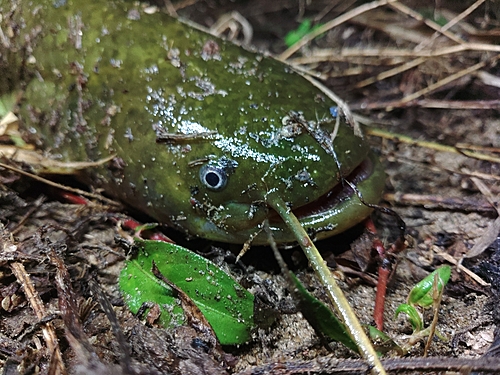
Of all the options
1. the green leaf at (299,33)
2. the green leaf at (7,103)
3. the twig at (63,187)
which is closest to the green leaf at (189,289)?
the twig at (63,187)

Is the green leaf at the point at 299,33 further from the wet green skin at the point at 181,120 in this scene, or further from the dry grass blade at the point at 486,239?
the dry grass blade at the point at 486,239

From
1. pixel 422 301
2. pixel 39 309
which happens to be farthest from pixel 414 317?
pixel 39 309

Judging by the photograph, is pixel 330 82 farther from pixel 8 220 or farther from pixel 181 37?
pixel 8 220

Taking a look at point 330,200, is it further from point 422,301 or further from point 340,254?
point 422,301

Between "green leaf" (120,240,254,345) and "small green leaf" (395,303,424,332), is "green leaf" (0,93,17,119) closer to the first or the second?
"green leaf" (120,240,254,345)

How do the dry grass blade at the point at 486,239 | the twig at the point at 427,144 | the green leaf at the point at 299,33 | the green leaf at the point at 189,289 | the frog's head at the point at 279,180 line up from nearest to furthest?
the green leaf at the point at 189,289
the frog's head at the point at 279,180
the dry grass blade at the point at 486,239
the twig at the point at 427,144
the green leaf at the point at 299,33

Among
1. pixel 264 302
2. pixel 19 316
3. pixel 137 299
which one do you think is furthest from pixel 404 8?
pixel 19 316

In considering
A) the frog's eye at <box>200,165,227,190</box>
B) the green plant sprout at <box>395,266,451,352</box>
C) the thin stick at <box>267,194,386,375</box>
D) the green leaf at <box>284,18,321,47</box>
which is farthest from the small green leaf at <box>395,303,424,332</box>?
the green leaf at <box>284,18,321,47</box>
